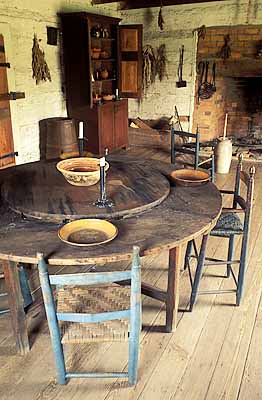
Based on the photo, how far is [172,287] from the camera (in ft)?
6.75

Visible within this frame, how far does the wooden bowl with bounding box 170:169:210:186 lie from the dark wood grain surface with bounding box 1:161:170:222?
0.10m

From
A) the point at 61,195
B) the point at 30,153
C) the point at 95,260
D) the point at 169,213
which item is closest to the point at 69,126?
the point at 30,153

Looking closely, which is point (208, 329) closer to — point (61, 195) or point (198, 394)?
point (198, 394)

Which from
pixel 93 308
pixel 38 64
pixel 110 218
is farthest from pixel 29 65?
pixel 93 308

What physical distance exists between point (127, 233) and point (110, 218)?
193 mm

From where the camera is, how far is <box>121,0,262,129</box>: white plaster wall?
569 cm

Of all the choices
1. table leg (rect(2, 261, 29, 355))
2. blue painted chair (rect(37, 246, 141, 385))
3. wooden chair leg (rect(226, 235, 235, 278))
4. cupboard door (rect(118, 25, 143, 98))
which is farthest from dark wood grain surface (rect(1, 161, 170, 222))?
cupboard door (rect(118, 25, 143, 98))

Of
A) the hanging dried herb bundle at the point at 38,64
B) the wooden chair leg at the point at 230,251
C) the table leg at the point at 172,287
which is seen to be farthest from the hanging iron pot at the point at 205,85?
the table leg at the point at 172,287

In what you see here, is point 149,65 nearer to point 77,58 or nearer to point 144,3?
point 144,3

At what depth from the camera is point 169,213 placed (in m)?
2.02

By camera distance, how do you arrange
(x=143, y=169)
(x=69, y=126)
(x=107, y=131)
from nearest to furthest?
(x=143, y=169) → (x=69, y=126) → (x=107, y=131)

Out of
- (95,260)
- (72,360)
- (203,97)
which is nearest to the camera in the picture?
(95,260)

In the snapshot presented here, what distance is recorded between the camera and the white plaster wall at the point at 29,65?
15.1 ft

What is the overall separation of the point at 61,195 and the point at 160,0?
4893 mm
